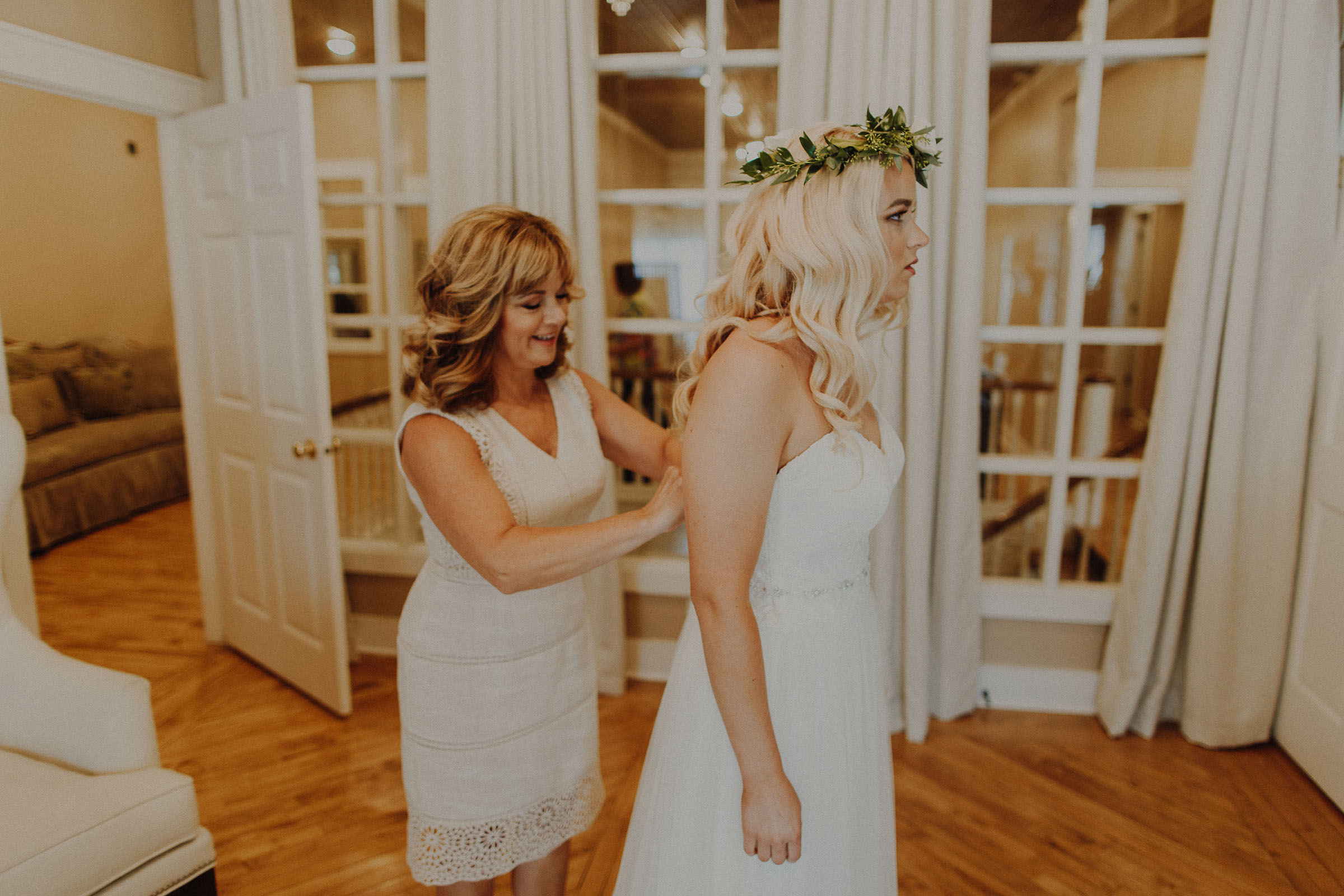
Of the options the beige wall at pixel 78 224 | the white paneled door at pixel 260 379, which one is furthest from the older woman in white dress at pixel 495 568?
the beige wall at pixel 78 224

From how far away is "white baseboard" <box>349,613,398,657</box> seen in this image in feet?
10.3

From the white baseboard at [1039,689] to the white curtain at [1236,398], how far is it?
0.40 feet

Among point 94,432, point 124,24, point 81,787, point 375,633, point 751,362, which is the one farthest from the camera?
point 94,432

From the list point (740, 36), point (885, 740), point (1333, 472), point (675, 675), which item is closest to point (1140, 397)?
point (1333, 472)

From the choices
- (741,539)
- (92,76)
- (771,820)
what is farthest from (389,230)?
(771,820)

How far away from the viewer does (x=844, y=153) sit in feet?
3.41

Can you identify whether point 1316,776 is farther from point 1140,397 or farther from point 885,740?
point 885,740

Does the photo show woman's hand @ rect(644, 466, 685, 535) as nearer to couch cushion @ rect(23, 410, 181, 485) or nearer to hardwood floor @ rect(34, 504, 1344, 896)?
hardwood floor @ rect(34, 504, 1344, 896)

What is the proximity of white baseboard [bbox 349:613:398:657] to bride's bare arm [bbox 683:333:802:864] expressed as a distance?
2.38 metres

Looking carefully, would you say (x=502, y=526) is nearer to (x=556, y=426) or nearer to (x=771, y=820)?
(x=556, y=426)

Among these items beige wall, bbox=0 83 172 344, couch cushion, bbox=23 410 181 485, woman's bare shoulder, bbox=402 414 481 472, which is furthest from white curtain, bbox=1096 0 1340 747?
beige wall, bbox=0 83 172 344

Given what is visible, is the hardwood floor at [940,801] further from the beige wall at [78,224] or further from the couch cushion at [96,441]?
the beige wall at [78,224]

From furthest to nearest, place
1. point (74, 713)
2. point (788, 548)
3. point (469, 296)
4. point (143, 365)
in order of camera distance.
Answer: point (143, 365)
point (74, 713)
point (469, 296)
point (788, 548)

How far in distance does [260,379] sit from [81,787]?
4.98 feet
